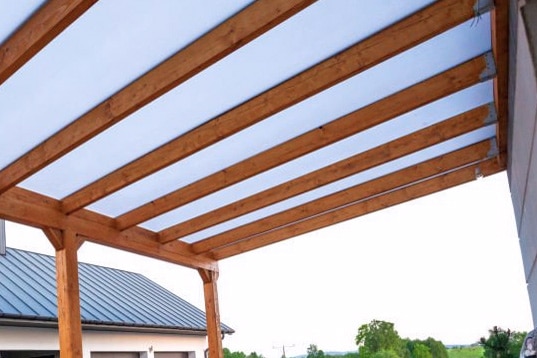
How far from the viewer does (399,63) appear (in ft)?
15.5

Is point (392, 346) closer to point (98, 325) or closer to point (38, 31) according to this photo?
point (98, 325)

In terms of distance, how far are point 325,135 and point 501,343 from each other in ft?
21.5

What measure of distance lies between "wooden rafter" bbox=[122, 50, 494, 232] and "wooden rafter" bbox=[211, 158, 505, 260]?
205 cm

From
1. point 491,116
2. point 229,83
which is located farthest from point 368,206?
point 229,83

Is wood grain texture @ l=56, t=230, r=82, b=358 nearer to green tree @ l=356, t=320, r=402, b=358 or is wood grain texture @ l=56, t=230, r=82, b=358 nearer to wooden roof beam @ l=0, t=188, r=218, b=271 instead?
wooden roof beam @ l=0, t=188, r=218, b=271

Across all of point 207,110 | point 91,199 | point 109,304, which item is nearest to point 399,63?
point 207,110

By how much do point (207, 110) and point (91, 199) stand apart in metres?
1.62

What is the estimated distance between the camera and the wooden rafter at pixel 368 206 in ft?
23.8

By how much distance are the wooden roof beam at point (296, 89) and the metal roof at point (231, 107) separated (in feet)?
0.04

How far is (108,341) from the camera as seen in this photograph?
10.4m

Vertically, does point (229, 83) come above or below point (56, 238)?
above

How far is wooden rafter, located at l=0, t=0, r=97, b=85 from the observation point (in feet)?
10.5

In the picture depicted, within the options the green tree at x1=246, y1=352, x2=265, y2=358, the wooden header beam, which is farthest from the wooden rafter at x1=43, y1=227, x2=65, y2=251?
the green tree at x1=246, y1=352, x2=265, y2=358

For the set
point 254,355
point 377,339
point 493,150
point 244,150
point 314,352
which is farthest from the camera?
point 254,355
